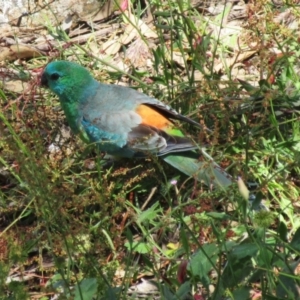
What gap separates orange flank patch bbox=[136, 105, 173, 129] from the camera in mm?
5156

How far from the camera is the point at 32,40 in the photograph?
661 cm

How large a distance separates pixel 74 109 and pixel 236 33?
1.50 m

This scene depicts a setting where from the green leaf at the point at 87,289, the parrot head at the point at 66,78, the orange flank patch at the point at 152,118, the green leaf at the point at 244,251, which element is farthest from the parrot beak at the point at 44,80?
the green leaf at the point at 244,251

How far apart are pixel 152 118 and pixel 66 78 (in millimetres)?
730

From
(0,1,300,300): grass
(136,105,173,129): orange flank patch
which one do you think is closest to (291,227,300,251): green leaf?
(0,1,300,300): grass

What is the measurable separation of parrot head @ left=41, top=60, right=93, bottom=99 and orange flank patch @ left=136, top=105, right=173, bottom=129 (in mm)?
517

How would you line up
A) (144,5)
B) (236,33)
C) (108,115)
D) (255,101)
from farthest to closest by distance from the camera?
(144,5) < (236,33) < (108,115) < (255,101)

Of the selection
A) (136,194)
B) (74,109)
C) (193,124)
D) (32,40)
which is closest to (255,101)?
(193,124)

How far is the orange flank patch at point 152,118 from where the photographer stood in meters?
5.16

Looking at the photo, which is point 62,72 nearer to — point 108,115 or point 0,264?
point 108,115

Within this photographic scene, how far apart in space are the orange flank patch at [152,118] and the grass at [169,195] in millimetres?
172

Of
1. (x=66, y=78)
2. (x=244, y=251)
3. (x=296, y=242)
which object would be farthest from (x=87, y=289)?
(x=66, y=78)

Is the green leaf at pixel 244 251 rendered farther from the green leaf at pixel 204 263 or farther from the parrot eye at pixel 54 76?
the parrot eye at pixel 54 76

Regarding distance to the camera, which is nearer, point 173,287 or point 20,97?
point 173,287
